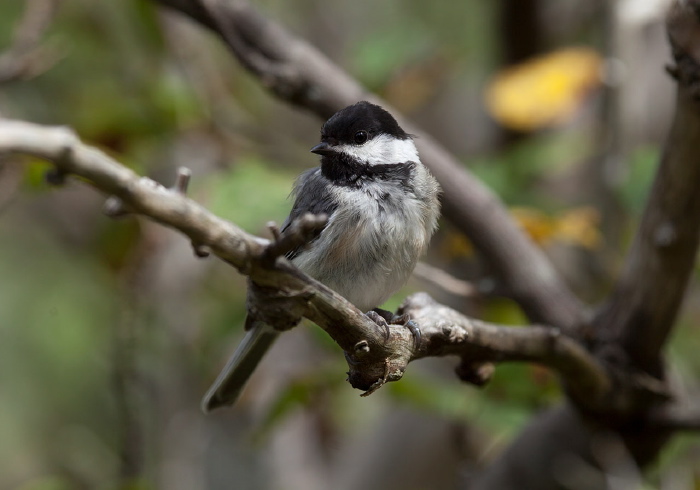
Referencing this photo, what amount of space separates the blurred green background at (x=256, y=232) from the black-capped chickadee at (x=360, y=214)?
0.36 meters

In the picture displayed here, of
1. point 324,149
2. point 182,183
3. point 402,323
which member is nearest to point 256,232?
point 324,149

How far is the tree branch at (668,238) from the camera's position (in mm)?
1906

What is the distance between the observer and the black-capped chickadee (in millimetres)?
2043

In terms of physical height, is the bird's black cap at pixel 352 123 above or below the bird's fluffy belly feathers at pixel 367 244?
above

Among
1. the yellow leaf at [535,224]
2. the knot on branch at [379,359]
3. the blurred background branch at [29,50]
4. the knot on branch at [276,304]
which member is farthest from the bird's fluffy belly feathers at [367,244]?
the blurred background branch at [29,50]

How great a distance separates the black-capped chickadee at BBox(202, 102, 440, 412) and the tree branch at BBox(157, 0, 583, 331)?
0.87 feet

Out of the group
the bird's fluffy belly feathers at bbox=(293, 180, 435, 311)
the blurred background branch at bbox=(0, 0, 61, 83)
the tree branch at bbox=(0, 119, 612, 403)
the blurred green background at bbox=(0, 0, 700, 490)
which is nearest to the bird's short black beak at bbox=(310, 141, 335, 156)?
the bird's fluffy belly feathers at bbox=(293, 180, 435, 311)

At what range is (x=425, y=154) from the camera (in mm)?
2658

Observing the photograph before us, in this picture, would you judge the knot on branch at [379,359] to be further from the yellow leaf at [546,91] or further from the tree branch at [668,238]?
the yellow leaf at [546,91]

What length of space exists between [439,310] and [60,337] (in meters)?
3.19

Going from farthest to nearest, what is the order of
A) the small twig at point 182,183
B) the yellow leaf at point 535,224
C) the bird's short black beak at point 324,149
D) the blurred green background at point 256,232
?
the blurred green background at point 256,232 → the yellow leaf at point 535,224 → the bird's short black beak at point 324,149 → the small twig at point 182,183

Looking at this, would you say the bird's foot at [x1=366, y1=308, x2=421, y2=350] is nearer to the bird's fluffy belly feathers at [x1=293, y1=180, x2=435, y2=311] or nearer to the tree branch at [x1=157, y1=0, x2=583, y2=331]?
the bird's fluffy belly feathers at [x1=293, y1=180, x2=435, y2=311]

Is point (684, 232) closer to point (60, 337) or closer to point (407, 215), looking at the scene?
point (407, 215)

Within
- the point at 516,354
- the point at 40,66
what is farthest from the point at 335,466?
the point at 40,66
